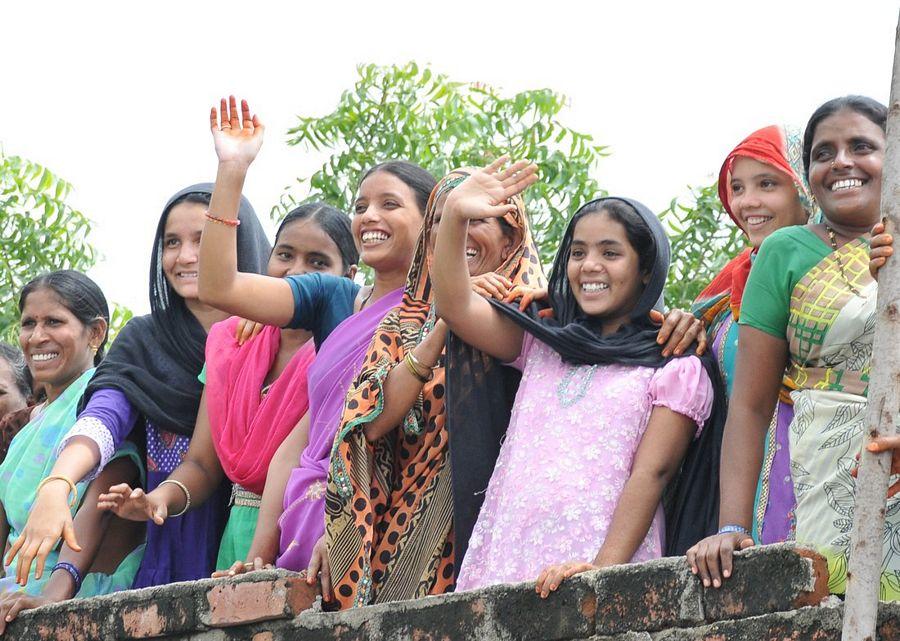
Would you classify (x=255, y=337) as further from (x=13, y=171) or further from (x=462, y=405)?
(x=13, y=171)

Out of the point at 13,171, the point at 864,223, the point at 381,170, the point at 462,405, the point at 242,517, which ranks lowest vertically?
the point at 242,517

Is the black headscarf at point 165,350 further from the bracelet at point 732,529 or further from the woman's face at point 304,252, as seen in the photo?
the bracelet at point 732,529

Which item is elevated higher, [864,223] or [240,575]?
[864,223]

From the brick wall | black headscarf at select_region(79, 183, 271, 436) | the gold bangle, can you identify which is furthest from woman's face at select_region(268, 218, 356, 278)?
the brick wall

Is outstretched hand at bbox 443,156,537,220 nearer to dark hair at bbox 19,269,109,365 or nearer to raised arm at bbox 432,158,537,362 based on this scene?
raised arm at bbox 432,158,537,362

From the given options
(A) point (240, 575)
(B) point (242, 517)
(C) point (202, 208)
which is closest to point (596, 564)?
(A) point (240, 575)

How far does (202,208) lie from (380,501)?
173cm

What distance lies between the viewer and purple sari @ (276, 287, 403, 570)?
15.7 feet

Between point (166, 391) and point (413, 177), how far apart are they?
4.03 feet

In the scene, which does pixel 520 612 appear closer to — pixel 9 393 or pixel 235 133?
pixel 235 133

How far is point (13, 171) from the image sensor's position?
10.0m

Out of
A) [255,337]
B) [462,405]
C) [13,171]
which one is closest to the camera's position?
[462,405]

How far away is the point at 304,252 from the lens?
5719 millimetres

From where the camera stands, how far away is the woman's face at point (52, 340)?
19.7 feet
